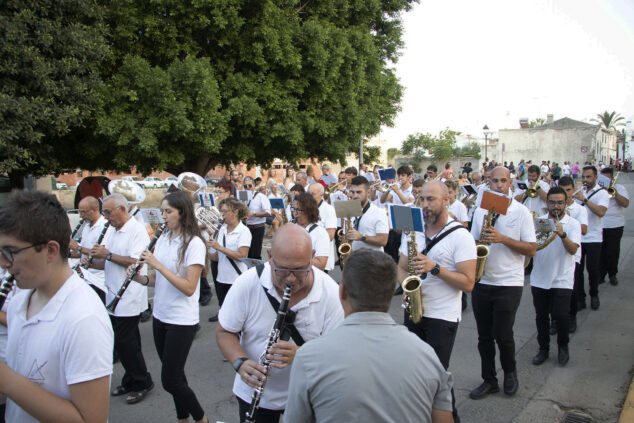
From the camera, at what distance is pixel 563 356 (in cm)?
544

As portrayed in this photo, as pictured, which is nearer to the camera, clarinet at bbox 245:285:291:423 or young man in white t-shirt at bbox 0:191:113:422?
young man in white t-shirt at bbox 0:191:113:422

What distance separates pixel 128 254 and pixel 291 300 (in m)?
2.75

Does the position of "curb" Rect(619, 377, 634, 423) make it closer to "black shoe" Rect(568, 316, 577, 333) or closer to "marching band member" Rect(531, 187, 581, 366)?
"marching band member" Rect(531, 187, 581, 366)

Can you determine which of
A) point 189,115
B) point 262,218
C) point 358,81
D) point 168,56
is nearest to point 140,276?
point 262,218

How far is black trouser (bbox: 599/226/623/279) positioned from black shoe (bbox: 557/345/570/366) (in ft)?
13.1

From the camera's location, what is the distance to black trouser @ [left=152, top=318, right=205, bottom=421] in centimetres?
378

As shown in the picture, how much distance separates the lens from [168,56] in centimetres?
1341

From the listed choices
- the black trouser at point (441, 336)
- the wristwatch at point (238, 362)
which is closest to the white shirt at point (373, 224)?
the black trouser at point (441, 336)

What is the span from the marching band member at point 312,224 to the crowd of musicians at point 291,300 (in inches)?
0.9

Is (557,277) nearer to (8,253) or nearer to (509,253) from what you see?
(509,253)

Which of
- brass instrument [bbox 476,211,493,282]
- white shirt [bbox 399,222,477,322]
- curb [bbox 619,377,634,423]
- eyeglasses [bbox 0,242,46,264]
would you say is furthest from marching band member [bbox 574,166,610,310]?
eyeglasses [bbox 0,242,46,264]

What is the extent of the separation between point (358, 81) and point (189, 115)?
6354 millimetres

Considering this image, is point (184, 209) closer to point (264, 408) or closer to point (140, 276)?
point (140, 276)

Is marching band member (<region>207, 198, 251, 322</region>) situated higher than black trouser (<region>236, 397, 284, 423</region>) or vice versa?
marching band member (<region>207, 198, 251, 322</region>)
